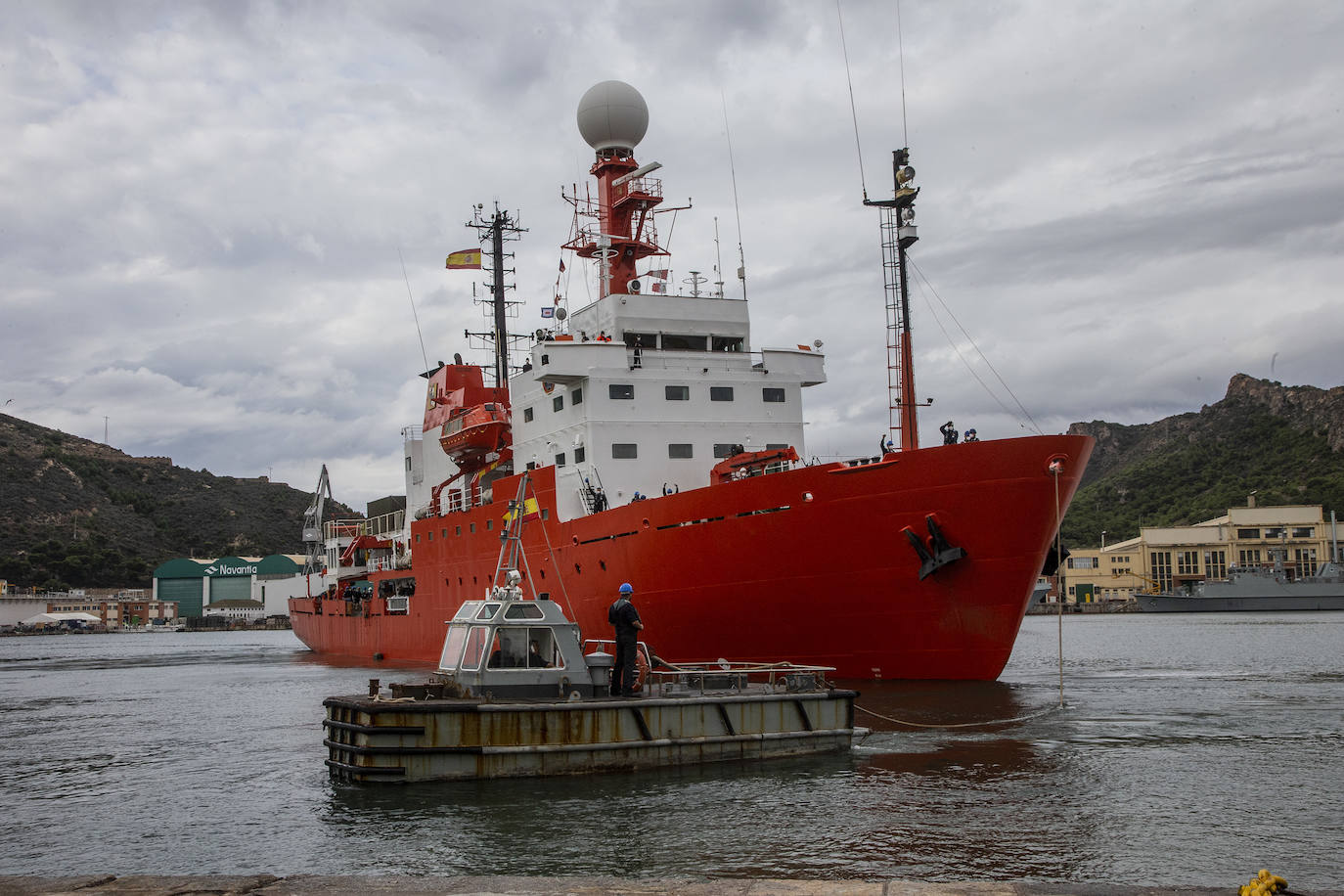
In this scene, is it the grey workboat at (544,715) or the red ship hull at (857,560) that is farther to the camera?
the red ship hull at (857,560)

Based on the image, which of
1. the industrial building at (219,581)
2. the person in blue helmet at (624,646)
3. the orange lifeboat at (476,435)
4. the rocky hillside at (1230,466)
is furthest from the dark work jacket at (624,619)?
the industrial building at (219,581)

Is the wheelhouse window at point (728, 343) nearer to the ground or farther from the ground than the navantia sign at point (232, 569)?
farther from the ground

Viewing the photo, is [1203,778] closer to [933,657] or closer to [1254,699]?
[933,657]

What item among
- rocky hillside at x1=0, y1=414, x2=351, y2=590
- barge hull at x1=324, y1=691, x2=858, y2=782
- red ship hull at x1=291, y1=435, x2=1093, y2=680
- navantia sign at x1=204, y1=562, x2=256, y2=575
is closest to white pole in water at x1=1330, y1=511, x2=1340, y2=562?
red ship hull at x1=291, y1=435, x2=1093, y2=680

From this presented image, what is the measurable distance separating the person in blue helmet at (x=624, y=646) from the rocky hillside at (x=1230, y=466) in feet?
329

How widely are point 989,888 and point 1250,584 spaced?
294 ft

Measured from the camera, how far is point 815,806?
12.7 metres

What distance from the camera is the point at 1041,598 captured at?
10069 centimetres

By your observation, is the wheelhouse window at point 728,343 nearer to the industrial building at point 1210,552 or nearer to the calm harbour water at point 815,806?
the calm harbour water at point 815,806

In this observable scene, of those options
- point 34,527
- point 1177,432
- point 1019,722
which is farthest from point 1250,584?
point 34,527

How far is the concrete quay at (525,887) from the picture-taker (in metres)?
7.51

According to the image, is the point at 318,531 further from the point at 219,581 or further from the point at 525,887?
the point at 219,581

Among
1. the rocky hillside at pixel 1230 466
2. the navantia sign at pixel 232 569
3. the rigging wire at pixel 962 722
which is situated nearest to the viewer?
the rigging wire at pixel 962 722

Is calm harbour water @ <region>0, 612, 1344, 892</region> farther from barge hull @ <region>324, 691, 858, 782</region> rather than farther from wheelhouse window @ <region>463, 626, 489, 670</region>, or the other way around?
wheelhouse window @ <region>463, 626, 489, 670</region>
